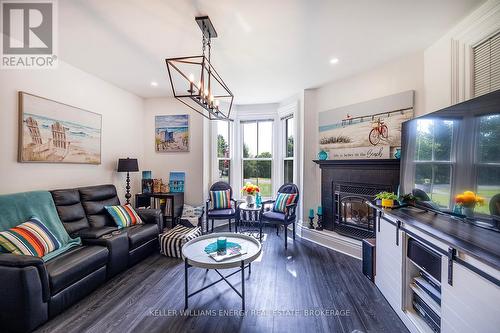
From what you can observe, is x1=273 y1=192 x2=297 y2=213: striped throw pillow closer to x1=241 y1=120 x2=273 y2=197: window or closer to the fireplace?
the fireplace

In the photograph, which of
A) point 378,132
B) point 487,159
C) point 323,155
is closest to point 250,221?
point 323,155

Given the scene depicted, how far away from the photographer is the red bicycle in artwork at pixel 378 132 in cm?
295

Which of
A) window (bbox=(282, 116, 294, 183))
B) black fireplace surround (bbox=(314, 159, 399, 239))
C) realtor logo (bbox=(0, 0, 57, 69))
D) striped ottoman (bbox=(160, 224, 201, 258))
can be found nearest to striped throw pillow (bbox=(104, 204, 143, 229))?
striped ottoman (bbox=(160, 224, 201, 258))

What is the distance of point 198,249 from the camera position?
2.25 m

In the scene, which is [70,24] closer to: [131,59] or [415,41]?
[131,59]

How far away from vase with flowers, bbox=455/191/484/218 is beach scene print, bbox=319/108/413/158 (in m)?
1.43

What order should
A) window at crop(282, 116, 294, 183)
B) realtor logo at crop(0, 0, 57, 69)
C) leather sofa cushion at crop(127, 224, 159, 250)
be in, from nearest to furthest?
realtor logo at crop(0, 0, 57, 69) → leather sofa cushion at crop(127, 224, 159, 250) → window at crop(282, 116, 294, 183)

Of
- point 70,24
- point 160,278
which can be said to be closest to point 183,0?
point 70,24

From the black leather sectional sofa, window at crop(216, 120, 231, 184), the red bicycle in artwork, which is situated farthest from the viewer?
window at crop(216, 120, 231, 184)

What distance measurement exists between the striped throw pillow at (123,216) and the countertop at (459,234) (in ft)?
11.0

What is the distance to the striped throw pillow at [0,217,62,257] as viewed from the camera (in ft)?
6.09

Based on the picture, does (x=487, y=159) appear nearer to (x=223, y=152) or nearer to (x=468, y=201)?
(x=468, y=201)

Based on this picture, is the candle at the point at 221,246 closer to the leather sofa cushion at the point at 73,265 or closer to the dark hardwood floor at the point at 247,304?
the dark hardwood floor at the point at 247,304

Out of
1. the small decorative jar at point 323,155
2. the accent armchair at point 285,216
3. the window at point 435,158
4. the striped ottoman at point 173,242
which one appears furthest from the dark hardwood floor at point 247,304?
the small decorative jar at point 323,155
